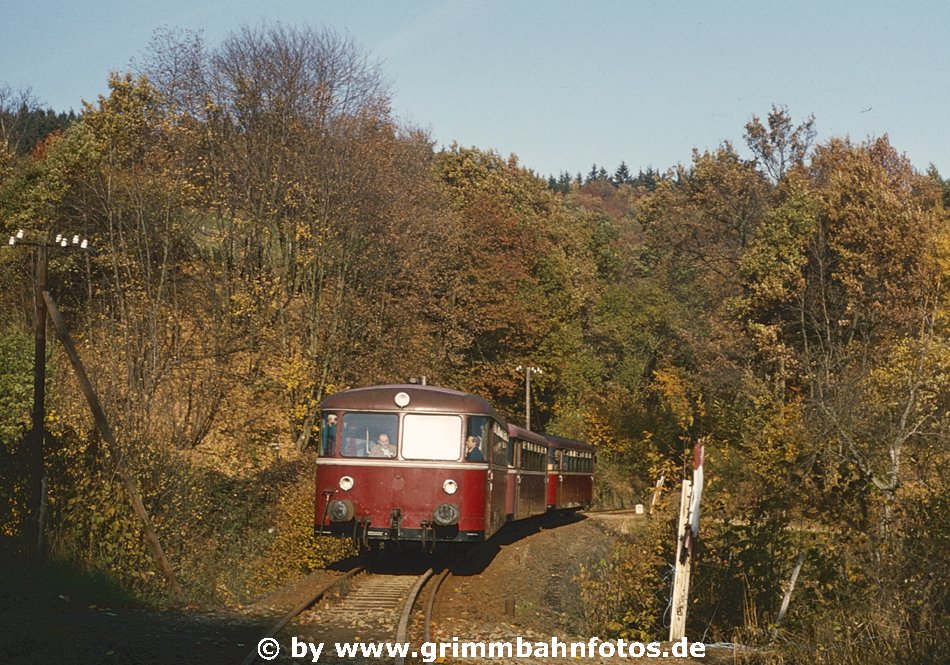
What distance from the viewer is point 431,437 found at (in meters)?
18.2

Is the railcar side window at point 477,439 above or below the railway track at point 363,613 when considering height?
above

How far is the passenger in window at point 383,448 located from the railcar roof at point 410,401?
19.8 inches

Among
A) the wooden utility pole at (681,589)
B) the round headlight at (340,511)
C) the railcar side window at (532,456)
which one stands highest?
the railcar side window at (532,456)

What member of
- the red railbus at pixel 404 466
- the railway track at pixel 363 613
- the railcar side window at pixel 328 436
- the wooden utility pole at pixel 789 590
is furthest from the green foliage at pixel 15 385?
the wooden utility pole at pixel 789 590

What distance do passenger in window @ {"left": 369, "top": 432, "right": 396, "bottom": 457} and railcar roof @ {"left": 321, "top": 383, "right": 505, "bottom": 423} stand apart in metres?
0.50

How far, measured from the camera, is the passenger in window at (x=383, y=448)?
18.0 m

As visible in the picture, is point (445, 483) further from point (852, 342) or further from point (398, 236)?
point (852, 342)

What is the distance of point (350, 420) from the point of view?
60.1 feet

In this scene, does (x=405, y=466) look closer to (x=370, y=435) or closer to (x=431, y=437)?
(x=431, y=437)

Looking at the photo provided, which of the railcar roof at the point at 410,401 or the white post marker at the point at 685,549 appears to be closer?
the white post marker at the point at 685,549

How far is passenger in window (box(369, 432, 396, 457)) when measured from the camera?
59.2 ft

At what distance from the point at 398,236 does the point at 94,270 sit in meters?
11.3

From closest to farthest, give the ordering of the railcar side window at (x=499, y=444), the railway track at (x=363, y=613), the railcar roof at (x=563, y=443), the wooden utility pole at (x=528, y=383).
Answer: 1. the railway track at (x=363, y=613)
2. the railcar side window at (x=499, y=444)
3. the railcar roof at (x=563, y=443)
4. the wooden utility pole at (x=528, y=383)

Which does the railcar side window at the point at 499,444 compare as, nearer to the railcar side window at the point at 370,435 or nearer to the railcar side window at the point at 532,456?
the railcar side window at the point at 370,435
